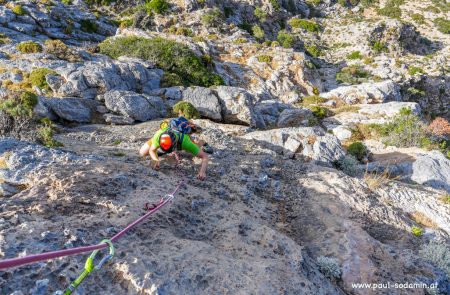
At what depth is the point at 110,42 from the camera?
2009cm

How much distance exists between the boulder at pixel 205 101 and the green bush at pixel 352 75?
1913 cm

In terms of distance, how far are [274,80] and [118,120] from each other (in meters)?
14.1

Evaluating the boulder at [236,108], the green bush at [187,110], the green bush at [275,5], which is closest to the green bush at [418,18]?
the green bush at [275,5]

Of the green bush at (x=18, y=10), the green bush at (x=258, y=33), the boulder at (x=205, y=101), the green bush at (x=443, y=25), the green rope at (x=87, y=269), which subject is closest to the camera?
the green rope at (x=87, y=269)

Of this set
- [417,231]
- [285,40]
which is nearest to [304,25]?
[285,40]

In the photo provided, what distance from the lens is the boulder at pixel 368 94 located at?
21.2m

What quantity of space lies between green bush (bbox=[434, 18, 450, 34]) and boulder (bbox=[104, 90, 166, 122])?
2023 inches

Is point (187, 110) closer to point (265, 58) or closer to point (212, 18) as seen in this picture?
point (265, 58)

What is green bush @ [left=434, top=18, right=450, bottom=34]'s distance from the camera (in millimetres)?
43569

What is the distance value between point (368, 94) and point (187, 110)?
15469mm

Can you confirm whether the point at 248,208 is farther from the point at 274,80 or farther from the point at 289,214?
the point at 274,80

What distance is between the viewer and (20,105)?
8.97 metres

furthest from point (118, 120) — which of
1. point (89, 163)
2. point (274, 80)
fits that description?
point (274, 80)

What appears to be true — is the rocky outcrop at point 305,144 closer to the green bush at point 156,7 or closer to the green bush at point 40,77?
the green bush at point 40,77
